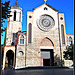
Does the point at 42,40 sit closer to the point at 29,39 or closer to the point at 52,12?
the point at 29,39

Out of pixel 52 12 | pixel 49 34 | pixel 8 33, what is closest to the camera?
pixel 49 34

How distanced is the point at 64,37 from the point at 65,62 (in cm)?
564

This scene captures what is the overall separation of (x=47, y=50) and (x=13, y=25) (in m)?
15.0

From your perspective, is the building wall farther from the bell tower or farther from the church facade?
the bell tower

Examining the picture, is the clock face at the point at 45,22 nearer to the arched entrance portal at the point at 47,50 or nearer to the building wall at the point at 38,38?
the building wall at the point at 38,38

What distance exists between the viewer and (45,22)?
25469mm

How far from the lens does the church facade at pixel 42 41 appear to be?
2278 centimetres

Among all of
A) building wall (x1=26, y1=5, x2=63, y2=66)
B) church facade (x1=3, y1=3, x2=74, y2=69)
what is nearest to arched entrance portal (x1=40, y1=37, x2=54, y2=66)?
church facade (x1=3, y1=3, x2=74, y2=69)

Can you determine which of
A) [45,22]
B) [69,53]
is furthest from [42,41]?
[69,53]

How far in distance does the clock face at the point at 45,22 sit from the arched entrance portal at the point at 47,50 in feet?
8.75

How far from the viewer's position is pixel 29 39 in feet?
78.1

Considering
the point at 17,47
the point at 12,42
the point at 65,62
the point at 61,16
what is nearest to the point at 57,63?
the point at 65,62

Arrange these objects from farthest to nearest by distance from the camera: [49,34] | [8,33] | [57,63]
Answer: [8,33]
[49,34]
[57,63]

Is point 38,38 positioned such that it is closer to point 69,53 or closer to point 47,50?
point 47,50
